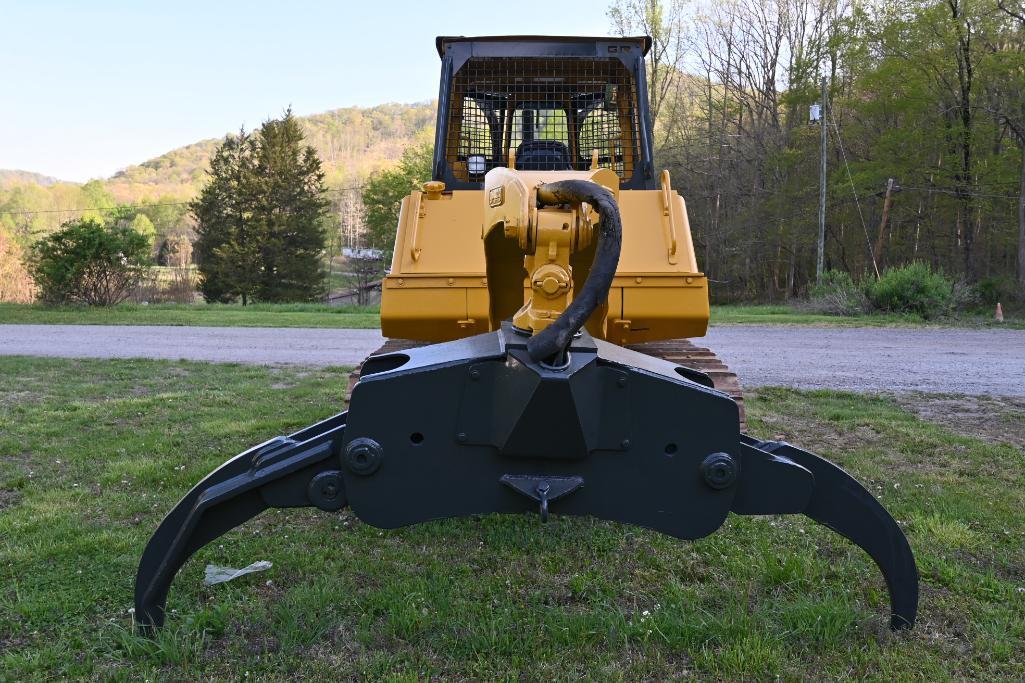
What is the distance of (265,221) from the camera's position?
36.1m

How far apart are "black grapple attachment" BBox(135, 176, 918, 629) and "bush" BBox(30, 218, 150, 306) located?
67.3 ft

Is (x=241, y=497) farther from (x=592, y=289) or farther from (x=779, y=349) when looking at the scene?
(x=779, y=349)

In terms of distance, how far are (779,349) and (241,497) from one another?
10.3m

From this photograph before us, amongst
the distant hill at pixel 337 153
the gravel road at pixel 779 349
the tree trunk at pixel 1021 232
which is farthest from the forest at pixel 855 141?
the distant hill at pixel 337 153

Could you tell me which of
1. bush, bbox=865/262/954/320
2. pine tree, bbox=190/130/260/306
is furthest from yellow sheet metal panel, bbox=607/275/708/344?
pine tree, bbox=190/130/260/306

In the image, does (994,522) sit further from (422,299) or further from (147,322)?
(147,322)

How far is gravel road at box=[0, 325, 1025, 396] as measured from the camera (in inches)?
326

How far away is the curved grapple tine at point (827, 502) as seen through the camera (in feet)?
7.19

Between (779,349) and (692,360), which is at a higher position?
(692,360)

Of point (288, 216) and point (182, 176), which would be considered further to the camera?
point (182, 176)

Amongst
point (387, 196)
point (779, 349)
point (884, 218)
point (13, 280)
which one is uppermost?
point (387, 196)

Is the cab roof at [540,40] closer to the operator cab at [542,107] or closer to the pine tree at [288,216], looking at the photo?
the operator cab at [542,107]

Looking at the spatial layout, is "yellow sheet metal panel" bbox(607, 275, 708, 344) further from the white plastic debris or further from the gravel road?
the gravel road

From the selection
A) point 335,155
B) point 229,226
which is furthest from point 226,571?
point 335,155
